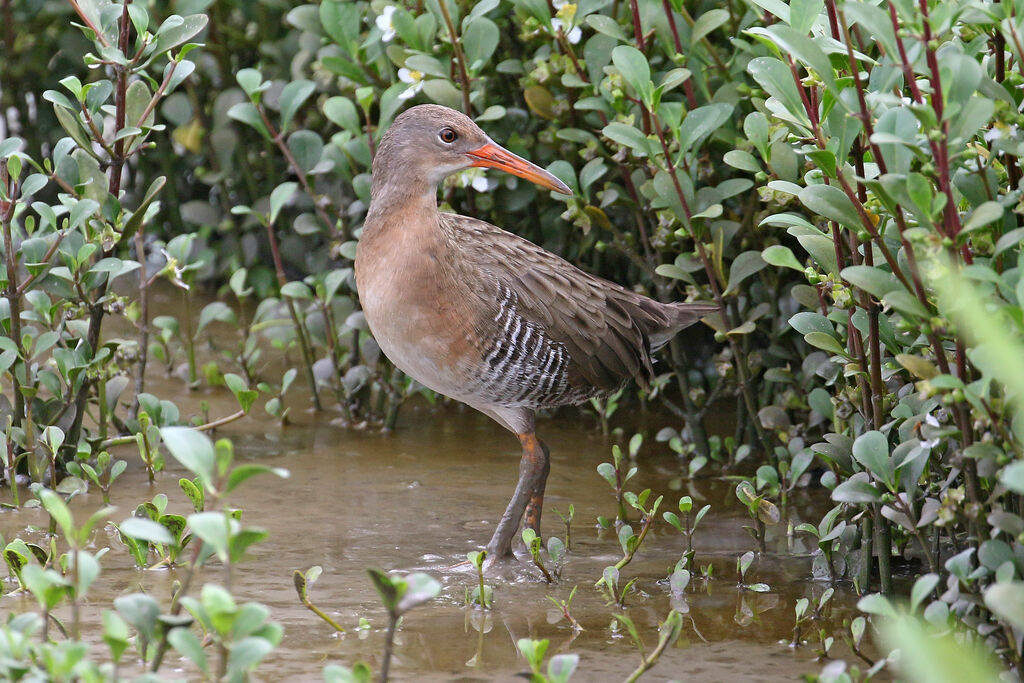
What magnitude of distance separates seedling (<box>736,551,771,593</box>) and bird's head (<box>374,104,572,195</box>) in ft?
4.60

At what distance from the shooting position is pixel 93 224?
401 centimetres

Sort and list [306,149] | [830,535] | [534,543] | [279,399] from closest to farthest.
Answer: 1. [830,535]
2. [534,543]
3. [306,149]
4. [279,399]

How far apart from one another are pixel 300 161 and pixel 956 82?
3039 mm

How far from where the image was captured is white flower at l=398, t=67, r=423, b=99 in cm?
455

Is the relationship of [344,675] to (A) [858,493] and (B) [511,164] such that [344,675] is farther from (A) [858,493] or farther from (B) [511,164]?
(B) [511,164]

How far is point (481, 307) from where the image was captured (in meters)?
4.02

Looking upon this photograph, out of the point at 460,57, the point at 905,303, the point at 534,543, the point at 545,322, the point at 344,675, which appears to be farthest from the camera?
the point at 460,57

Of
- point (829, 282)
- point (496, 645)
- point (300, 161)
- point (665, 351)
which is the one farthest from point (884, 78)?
point (300, 161)

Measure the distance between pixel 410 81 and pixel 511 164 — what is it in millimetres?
703

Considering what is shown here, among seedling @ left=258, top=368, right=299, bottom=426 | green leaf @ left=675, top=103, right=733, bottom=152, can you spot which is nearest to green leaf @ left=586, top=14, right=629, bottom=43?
green leaf @ left=675, top=103, right=733, bottom=152

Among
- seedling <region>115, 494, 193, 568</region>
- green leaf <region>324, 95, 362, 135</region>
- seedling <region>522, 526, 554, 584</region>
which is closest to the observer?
seedling <region>115, 494, 193, 568</region>

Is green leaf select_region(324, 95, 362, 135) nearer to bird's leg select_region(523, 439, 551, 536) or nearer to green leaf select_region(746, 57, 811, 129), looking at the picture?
bird's leg select_region(523, 439, 551, 536)

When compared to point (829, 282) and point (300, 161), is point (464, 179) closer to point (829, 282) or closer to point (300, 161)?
point (300, 161)

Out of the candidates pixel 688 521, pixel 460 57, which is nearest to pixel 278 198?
pixel 460 57
